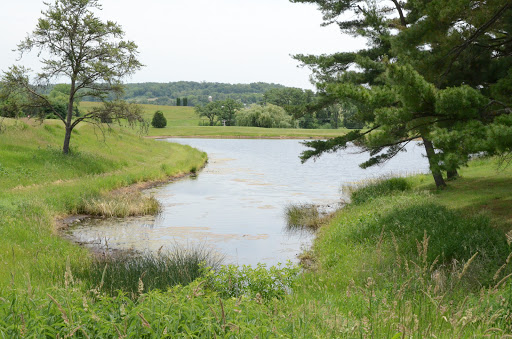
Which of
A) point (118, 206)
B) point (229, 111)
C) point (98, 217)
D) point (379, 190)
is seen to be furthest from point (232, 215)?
point (229, 111)

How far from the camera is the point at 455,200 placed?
1656 centimetres

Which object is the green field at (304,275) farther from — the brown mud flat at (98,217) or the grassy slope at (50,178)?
the brown mud flat at (98,217)

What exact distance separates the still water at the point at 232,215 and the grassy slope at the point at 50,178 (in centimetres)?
154

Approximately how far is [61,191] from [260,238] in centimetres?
917

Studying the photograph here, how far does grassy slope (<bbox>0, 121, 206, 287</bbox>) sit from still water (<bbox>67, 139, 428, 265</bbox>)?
60.7 inches

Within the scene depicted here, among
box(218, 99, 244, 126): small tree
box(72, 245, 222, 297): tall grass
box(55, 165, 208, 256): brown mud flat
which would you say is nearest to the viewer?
box(72, 245, 222, 297): tall grass

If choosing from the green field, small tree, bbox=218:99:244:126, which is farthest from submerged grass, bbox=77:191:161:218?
small tree, bbox=218:99:244:126

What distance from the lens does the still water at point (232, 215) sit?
48.6 ft

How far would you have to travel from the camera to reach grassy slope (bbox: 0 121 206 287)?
1034 cm

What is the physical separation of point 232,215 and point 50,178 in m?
9.89

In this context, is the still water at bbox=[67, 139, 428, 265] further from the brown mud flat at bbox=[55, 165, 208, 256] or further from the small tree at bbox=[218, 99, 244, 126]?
A: the small tree at bbox=[218, 99, 244, 126]

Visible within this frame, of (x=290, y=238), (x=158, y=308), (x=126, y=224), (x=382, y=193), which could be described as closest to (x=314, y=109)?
(x=382, y=193)

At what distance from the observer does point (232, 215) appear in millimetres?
19891

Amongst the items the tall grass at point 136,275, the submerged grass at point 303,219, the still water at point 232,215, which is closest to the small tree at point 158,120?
the still water at point 232,215
